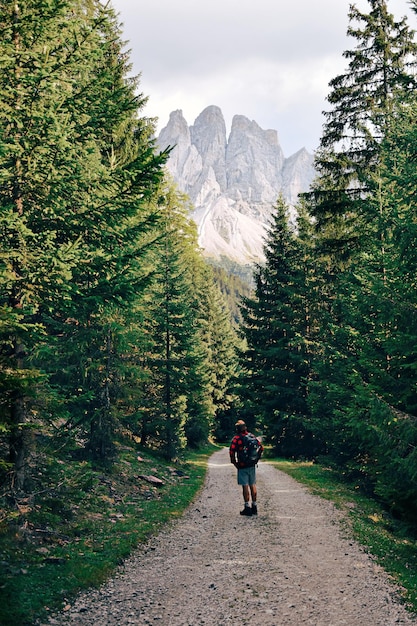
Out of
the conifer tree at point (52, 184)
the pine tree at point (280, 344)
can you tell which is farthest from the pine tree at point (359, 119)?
the conifer tree at point (52, 184)

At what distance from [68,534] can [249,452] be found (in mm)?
4879

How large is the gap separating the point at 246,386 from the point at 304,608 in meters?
25.9

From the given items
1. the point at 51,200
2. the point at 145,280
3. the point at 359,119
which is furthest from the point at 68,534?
the point at 359,119

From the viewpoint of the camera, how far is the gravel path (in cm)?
578

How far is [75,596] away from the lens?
20.9 feet

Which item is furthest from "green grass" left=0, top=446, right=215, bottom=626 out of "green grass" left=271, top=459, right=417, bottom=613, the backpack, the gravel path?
"green grass" left=271, top=459, right=417, bottom=613

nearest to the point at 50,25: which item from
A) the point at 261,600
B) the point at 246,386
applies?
the point at 261,600

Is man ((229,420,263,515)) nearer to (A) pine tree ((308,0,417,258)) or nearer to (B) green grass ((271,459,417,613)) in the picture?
(B) green grass ((271,459,417,613))

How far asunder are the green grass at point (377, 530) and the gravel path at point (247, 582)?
30 centimetres

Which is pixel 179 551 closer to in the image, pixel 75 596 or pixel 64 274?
pixel 75 596

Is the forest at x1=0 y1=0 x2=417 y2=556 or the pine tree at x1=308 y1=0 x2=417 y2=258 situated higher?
the pine tree at x1=308 y1=0 x2=417 y2=258

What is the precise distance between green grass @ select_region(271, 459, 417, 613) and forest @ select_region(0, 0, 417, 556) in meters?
0.71

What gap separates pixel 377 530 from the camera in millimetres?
10516

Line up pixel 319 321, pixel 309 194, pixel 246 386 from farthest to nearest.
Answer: pixel 246 386, pixel 319 321, pixel 309 194
